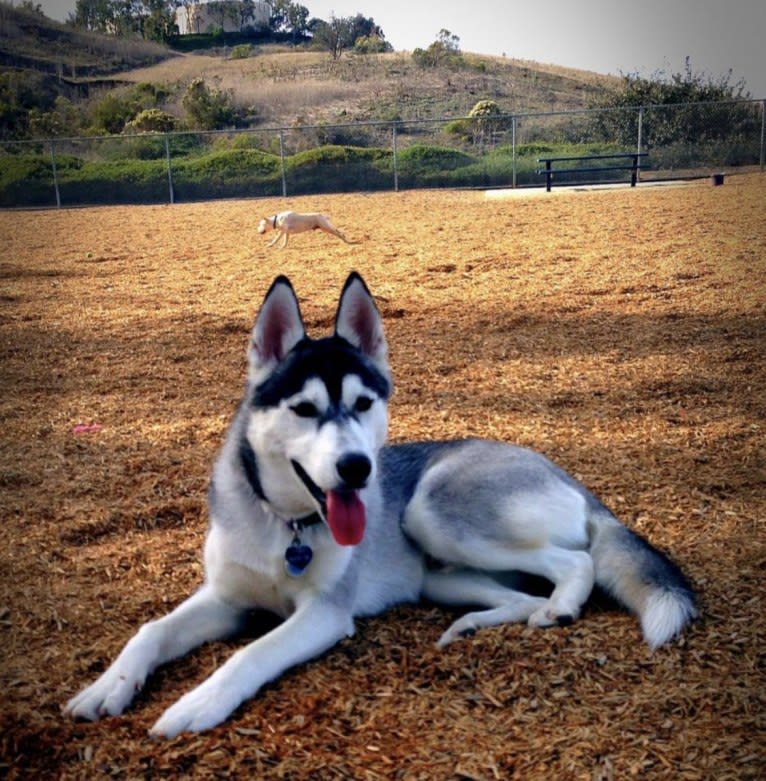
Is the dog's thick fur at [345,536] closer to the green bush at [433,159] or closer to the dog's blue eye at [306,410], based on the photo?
the dog's blue eye at [306,410]

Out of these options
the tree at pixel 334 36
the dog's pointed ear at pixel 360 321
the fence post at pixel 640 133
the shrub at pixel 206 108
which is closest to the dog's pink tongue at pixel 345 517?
the dog's pointed ear at pixel 360 321

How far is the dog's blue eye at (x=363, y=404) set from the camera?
3084 millimetres

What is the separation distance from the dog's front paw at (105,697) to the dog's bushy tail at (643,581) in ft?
6.05

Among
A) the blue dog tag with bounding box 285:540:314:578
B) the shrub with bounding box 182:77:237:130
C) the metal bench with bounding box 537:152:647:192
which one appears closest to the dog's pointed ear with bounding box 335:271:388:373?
the blue dog tag with bounding box 285:540:314:578

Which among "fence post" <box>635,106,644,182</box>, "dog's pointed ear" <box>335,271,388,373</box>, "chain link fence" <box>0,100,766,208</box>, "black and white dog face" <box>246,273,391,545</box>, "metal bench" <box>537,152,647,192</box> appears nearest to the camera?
"black and white dog face" <box>246,273,391,545</box>

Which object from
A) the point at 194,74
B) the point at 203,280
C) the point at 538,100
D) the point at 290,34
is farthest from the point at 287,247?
the point at 290,34

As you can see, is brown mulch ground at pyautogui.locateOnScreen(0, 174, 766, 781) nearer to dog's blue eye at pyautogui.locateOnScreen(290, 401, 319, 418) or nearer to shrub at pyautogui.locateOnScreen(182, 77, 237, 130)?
dog's blue eye at pyautogui.locateOnScreen(290, 401, 319, 418)

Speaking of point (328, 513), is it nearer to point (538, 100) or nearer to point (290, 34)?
point (538, 100)

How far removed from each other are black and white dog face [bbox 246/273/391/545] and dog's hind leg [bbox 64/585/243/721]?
488mm

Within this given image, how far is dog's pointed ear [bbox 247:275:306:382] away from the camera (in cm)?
325

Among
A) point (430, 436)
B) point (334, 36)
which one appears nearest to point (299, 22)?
point (334, 36)

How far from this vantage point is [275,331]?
131 inches

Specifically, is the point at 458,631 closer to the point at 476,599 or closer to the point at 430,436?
the point at 476,599

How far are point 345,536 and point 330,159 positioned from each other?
23.7m
